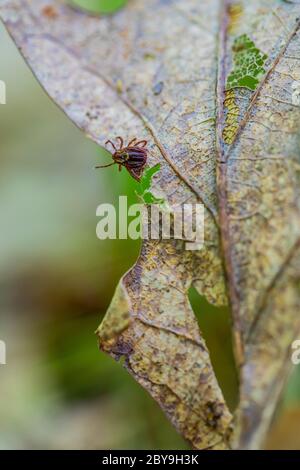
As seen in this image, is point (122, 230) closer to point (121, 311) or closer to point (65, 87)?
point (65, 87)

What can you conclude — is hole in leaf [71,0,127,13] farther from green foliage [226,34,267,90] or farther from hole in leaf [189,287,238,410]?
hole in leaf [189,287,238,410]

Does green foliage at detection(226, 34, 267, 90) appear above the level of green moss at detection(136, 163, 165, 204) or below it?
above

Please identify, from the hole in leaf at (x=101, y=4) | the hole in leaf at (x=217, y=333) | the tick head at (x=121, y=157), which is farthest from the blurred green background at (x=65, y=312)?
the hole in leaf at (x=101, y=4)

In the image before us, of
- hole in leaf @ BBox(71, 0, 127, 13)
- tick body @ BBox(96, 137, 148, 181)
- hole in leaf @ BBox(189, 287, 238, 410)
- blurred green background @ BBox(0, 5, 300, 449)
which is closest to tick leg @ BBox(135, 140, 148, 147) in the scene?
tick body @ BBox(96, 137, 148, 181)
